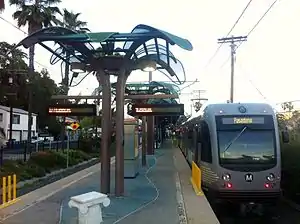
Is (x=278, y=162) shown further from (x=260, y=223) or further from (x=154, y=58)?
(x=154, y=58)

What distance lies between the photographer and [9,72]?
48.4 metres

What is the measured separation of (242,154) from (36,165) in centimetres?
1124

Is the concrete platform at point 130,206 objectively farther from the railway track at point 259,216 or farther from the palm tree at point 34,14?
the palm tree at point 34,14

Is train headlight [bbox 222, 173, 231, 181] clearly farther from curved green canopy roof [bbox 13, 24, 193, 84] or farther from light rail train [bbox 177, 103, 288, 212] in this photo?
curved green canopy roof [bbox 13, 24, 193, 84]

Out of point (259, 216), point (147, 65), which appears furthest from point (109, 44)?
point (259, 216)

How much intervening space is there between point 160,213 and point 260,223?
3.17 m

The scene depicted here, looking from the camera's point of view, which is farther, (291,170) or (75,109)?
(291,170)

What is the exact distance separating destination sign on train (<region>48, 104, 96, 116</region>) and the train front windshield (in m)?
4.17

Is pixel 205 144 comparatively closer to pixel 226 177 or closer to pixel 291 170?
pixel 226 177

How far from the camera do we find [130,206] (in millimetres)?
12180

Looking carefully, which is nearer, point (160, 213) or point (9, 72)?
point (160, 213)

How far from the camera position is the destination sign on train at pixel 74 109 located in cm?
1568

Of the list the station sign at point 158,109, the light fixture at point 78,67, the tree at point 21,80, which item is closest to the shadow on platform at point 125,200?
the station sign at point 158,109

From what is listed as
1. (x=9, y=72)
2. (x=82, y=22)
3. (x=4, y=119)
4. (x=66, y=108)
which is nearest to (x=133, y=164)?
(x=66, y=108)
